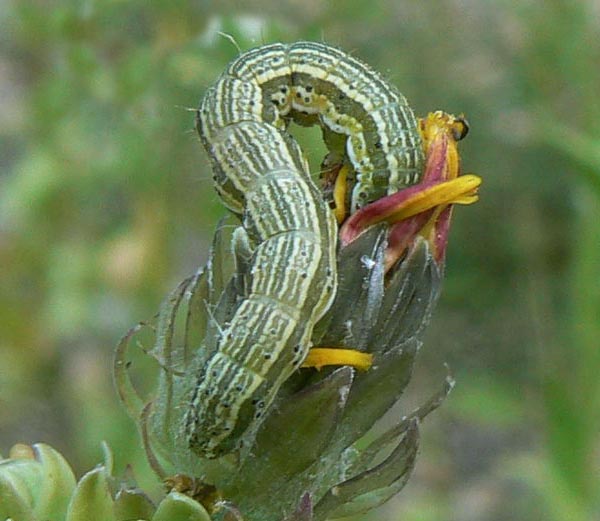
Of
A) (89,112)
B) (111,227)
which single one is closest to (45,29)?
(89,112)

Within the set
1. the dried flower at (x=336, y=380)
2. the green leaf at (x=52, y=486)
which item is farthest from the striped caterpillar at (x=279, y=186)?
the green leaf at (x=52, y=486)

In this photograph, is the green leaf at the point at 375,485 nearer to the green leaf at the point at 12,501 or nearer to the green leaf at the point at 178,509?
the green leaf at the point at 178,509

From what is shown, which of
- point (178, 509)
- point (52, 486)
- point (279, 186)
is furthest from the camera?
point (279, 186)

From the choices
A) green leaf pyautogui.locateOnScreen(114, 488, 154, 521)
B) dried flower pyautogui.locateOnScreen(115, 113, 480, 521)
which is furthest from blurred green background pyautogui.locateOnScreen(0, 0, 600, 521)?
green leaf pyautogui.locateOnScreen(114, 488, 154, 521)

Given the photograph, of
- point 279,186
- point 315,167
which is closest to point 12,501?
point 279,186

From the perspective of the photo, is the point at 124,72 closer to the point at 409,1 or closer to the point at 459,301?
the point at 409,1

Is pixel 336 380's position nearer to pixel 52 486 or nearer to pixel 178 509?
pixel 178 509

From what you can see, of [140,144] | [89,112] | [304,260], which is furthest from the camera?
[89,112]
